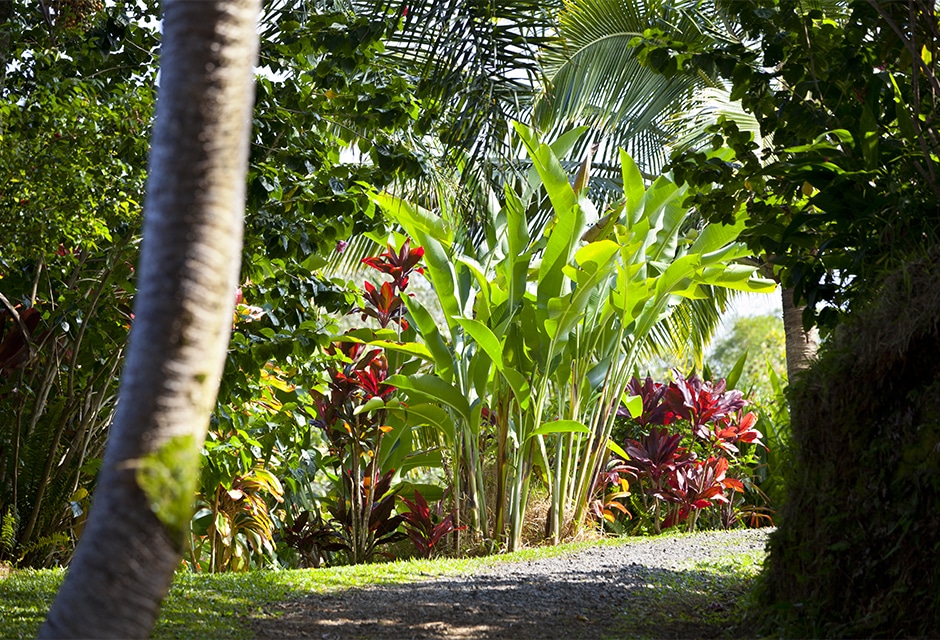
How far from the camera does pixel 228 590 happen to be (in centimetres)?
416

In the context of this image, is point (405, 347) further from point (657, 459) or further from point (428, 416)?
point (657, 459)

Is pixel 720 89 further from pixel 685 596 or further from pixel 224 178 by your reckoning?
pixel 224 178

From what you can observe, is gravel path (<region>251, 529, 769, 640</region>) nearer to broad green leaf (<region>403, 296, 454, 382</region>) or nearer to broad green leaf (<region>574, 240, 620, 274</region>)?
broad green leaf (<region>403, 296, 454, 382</region>)

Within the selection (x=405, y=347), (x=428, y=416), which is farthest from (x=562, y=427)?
(x=405, y=347)

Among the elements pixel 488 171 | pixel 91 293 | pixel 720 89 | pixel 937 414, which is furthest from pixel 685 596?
pixel 720 89

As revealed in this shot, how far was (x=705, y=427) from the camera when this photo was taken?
753 cm

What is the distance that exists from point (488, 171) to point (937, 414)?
2.37m

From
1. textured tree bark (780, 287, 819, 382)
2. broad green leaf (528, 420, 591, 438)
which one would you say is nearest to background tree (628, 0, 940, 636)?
broad green leaf (528, 420, 591, 438)

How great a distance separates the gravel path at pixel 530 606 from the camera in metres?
3.44

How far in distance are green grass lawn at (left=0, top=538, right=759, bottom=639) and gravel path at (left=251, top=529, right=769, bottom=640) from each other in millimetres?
107

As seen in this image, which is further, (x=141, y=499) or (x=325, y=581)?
(x=325, y=581)

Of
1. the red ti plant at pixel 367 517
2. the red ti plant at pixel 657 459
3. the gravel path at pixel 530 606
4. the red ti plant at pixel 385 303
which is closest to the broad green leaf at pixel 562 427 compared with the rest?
the gravel path at pixel 530 606

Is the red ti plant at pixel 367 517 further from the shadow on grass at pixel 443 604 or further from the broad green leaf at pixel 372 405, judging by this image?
the shadow on grass at pixel 443 604

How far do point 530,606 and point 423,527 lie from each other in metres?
2.82
